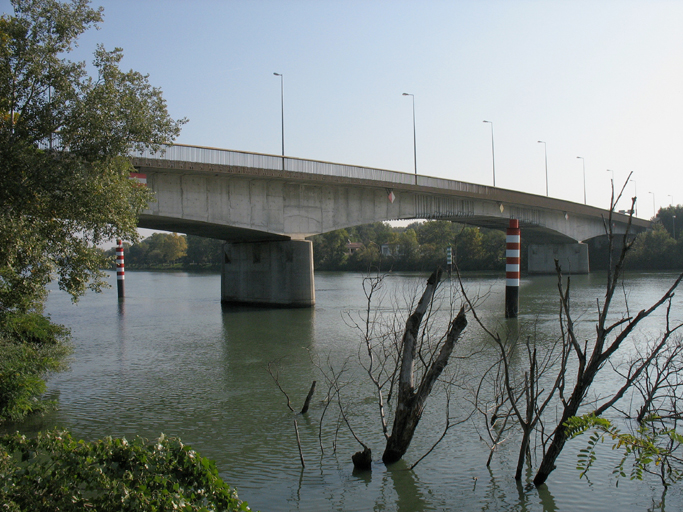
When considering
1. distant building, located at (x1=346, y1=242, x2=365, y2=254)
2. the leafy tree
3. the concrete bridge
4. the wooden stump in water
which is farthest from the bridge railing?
distant building, located at (x1=346, y1=242, x2=365, y2=254)

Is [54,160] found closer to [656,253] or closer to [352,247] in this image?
[656,253]

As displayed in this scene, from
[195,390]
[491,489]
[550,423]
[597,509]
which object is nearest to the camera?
[597,509]

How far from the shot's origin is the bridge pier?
63.9m

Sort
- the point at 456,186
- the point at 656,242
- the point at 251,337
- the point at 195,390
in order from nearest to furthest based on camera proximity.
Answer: the point at 195,390
the point at 251,337
the point at 456,186
the point at 656,242

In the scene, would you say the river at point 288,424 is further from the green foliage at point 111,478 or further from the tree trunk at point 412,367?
the green foliage at point 111,478

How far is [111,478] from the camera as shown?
15.5 feet

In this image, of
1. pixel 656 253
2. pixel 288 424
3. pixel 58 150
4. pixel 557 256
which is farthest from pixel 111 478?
pixel 656 253

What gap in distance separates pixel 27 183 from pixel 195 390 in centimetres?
534

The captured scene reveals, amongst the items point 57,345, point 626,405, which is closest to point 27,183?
point 57,345

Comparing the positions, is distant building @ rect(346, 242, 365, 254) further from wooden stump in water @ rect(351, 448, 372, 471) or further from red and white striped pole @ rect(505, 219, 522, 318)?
wooden stump in water @ rect(351, 448, 372, 471)

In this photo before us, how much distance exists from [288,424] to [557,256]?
60732 millimetres

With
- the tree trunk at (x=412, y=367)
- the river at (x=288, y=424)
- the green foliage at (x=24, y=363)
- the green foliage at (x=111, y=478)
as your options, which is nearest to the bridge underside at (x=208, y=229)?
the river at (x=288, y=424)

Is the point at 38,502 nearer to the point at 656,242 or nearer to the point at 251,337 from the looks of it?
the point at 251,337

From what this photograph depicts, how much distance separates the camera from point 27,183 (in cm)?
1067
